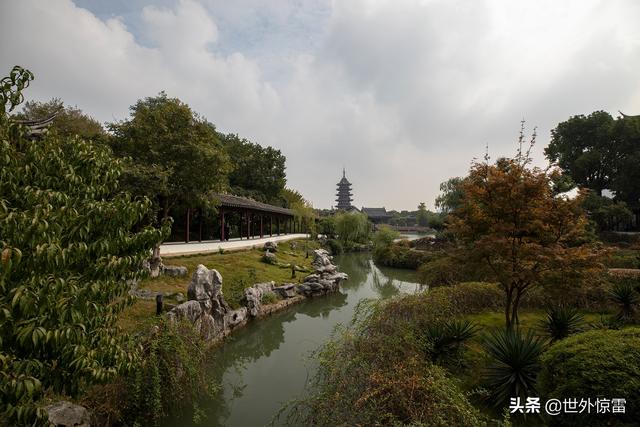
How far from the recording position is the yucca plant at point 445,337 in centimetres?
621

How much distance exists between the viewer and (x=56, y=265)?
2510mm

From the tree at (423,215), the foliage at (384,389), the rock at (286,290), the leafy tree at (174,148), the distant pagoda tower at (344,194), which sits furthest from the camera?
the distant pagoda tower at (344,194)

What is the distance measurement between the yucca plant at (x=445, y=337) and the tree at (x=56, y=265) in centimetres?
524

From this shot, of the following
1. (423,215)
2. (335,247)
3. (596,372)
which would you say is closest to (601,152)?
(335,247)

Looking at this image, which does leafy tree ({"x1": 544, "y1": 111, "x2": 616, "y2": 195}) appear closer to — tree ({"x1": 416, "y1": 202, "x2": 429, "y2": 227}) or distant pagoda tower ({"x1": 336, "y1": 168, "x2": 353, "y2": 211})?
tree ({"x1": 416, "y1": 202, "x2": 429, "y2": 227})

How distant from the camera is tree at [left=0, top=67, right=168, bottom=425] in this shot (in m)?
2.28

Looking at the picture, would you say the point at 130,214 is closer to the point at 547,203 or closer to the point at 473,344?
the point at 473,344

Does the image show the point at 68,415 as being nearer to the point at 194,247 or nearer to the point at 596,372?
the point at 596,372

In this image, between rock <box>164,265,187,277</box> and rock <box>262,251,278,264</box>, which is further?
rock <box>262,251,278,264</box>

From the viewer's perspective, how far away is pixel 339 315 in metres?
12.9

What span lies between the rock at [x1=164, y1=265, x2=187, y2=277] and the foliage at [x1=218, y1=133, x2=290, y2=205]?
27.1m

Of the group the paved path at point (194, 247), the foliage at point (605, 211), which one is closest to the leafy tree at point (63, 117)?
the paved path at point (194, 247)

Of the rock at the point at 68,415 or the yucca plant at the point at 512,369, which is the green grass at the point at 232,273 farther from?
the yucca plant at the point at 512,369

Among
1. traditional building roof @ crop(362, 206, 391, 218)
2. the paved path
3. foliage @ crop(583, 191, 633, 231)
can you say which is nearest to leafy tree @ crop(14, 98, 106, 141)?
the paved path
